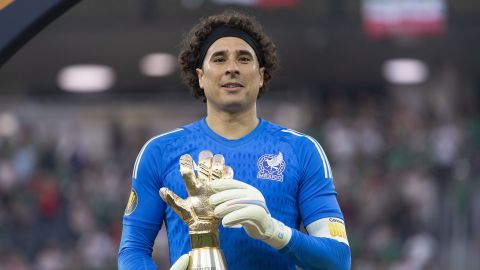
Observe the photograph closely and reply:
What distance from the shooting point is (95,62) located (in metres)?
23.0

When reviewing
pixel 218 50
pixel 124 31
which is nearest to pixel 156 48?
pixel 124 31

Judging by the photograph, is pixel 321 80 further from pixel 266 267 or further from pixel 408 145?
pixel 266 267

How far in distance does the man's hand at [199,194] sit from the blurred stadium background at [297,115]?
12167 mm

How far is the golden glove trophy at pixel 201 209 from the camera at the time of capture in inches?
145

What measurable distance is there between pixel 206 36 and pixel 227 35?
10cm

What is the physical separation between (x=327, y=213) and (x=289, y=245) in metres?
0.30

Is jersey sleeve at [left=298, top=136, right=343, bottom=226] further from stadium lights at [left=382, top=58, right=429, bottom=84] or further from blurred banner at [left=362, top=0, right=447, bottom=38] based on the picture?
stadium lights at [left=382, top=58, right=429, bottom=84]

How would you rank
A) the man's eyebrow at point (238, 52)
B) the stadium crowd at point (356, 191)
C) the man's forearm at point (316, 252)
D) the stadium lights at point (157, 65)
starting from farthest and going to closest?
the stadium lights at point (157, 65), the stadium crowd at point (356, 191), the man's eyebrow at point (238, 52), the man's forearm at point (316, 252)

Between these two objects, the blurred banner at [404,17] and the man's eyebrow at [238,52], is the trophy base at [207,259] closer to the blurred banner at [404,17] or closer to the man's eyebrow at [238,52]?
the man's eyebrow at [238,52]

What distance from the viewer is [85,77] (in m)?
23.4

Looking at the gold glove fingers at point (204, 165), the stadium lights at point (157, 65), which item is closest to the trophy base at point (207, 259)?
the gold glove fingers at point (204, 165)

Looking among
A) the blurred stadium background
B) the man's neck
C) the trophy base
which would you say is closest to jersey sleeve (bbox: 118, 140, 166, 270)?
the man's neck

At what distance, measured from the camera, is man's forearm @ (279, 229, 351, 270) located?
3.80 metres

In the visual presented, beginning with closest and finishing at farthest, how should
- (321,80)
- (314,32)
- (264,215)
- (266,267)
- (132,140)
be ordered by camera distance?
(264,215), (266,267), (132,140), (314,32), (321,80)
